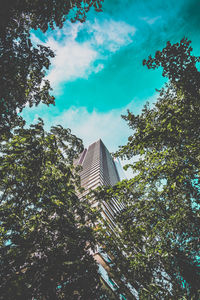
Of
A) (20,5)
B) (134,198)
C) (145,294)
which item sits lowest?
(145,294)

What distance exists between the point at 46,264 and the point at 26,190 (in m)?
3.13

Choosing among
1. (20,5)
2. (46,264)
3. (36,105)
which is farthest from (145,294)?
(20,5)

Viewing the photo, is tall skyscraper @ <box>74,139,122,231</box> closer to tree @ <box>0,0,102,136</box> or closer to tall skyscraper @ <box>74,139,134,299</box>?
tall skyscraper @ <box>74,139,134,299</box>

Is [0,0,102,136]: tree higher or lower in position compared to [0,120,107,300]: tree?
higher

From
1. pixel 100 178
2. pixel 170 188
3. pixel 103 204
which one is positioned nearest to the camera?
pixel 170 188

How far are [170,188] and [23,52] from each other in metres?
7.65

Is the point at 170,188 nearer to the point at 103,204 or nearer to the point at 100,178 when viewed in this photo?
the point at 103,204

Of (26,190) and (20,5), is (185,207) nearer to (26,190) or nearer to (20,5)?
(26,190)

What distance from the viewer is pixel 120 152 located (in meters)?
5.33

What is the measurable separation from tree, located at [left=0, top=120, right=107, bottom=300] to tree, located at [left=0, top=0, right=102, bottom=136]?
1.33 m

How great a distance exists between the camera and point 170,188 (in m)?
4.59

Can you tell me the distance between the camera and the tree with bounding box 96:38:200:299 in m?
4.49

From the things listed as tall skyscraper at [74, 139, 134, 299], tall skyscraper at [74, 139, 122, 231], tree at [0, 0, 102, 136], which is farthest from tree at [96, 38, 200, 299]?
tall skyscraper at [74, 139, 122, 231]

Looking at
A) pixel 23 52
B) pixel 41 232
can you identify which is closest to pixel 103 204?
pixel 41 232
